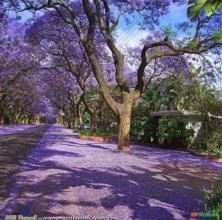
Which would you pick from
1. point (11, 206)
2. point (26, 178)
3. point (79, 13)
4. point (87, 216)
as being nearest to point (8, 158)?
point (26, 178)

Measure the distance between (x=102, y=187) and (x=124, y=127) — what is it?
1051 centimetres

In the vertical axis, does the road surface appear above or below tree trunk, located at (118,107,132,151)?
below

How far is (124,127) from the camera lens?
65.8 ft

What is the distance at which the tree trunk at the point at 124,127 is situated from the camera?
20.0 metres

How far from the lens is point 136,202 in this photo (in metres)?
7.90

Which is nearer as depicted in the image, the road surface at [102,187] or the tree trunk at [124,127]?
the road surface at [102,187]

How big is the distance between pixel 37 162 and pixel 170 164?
175 inches

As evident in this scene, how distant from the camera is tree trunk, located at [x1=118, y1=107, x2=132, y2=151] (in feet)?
65.7

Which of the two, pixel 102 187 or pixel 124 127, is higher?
pixel 124 127

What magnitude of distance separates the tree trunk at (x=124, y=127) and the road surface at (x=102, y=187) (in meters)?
4.63

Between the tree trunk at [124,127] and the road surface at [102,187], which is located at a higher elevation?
the tree trunk at [124,127]

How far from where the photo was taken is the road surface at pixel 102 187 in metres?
7.25

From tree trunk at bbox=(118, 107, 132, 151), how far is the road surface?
15.2ft

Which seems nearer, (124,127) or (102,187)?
(102,187)
